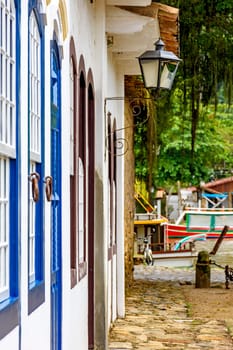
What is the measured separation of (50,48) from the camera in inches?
220

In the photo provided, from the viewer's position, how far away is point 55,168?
19.8ft

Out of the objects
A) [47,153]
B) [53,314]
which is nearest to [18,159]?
[47,153]

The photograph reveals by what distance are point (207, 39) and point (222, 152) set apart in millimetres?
17825

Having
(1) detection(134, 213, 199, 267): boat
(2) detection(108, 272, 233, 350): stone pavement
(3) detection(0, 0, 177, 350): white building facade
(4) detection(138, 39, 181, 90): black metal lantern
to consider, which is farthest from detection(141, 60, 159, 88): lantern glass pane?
(1) detection(134, 213, 199, 267): boat

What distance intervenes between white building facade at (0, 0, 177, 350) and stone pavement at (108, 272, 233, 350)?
2.38ft

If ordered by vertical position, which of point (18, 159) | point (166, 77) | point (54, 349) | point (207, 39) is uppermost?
point (207, 39)

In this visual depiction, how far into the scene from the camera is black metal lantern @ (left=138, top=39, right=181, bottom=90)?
30.6 ft

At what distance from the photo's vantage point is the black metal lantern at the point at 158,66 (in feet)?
30.6

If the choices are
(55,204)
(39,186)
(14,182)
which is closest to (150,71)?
(55,204)

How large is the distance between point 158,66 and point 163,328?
402cm

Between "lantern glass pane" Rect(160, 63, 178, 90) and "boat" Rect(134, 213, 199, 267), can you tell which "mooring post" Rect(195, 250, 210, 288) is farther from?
"lantern glass pane" Rect(160, 63, 178, 90)

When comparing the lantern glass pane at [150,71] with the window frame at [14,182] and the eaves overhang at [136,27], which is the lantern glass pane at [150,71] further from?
the window frame at [14,182]

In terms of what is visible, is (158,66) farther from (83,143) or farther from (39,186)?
(39,186)

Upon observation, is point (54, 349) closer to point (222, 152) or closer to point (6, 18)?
point (6, 18)
